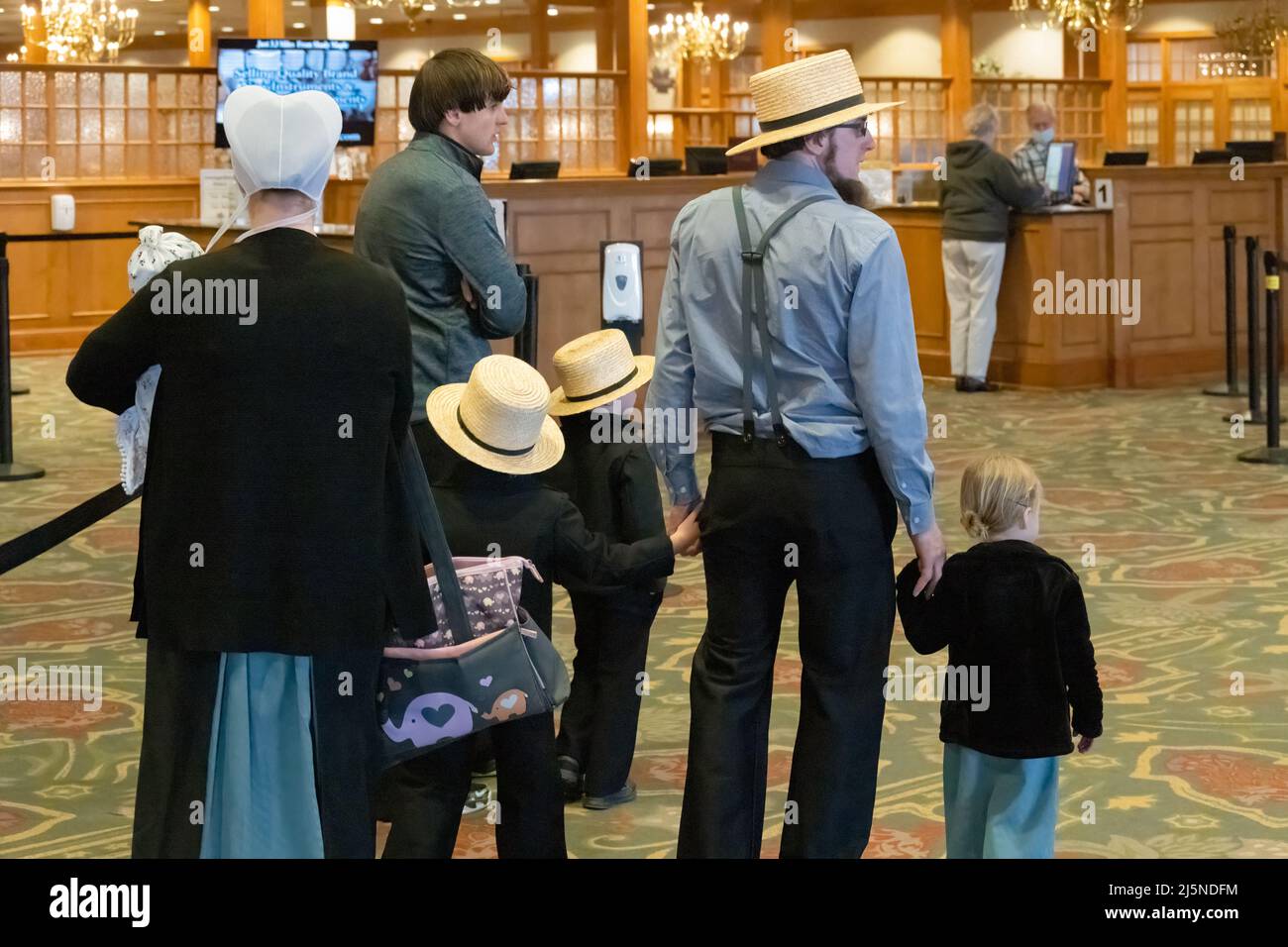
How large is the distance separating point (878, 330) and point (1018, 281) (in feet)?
25.1

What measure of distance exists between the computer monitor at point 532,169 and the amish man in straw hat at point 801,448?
22.6ft

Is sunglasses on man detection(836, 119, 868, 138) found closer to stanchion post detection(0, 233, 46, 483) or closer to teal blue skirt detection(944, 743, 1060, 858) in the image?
teal blue skirt detection(944, 743, 1060, 858)

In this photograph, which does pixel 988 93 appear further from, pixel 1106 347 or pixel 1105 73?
pixel 1106 347

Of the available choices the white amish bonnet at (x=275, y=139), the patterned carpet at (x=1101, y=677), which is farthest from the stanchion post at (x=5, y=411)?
the white amish bonnet at (x=275, y=139)

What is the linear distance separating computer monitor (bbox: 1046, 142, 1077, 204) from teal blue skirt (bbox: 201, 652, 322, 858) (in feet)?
28.7

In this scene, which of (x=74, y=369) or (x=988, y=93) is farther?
(x=988, y=93)

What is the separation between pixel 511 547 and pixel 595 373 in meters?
0.53

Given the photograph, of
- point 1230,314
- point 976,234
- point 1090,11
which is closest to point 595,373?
point 976,234

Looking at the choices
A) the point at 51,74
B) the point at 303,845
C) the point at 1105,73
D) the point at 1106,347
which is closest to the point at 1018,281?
the point at 1106,347

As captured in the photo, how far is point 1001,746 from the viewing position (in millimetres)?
2891

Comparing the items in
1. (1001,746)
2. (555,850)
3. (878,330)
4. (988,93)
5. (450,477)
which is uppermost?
(988,93)

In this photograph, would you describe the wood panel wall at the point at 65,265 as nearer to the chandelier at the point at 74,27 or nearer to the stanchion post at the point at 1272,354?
the chandelier at the point at 74,27

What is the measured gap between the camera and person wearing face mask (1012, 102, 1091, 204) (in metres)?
10.5
